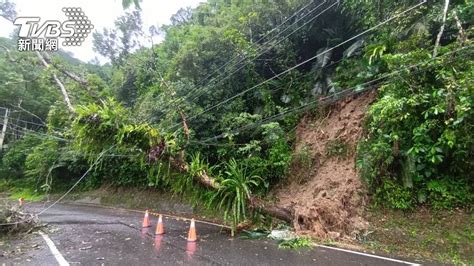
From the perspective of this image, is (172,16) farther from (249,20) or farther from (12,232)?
(12,232)

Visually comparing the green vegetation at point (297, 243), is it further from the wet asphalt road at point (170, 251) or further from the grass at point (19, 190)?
the grass at point (19, 190)

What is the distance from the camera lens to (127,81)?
23406mm

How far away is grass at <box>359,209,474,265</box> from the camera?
6.29 meters

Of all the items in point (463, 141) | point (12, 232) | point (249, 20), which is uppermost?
point (249, 20)

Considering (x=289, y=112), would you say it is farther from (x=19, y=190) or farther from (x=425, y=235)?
(x=19, y=190)

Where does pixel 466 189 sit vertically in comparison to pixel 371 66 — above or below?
below

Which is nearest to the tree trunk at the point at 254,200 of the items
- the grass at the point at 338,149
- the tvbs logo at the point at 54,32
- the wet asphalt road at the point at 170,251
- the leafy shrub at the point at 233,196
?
the leafy shrub at the point at 233,196

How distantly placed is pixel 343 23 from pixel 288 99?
4.09 metres

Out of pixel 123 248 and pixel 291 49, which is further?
pixel 291 49

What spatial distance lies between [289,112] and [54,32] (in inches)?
410

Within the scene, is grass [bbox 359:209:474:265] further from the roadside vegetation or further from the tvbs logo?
the tvbs logo

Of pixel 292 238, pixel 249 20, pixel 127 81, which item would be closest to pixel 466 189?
pixel 292 238

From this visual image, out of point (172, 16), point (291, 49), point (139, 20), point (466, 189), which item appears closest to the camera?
point (466, 189)

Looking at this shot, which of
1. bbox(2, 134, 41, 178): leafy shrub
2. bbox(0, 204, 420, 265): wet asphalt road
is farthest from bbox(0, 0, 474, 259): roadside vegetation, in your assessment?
bbox(2, 134, 41, 178): leafy shrub
